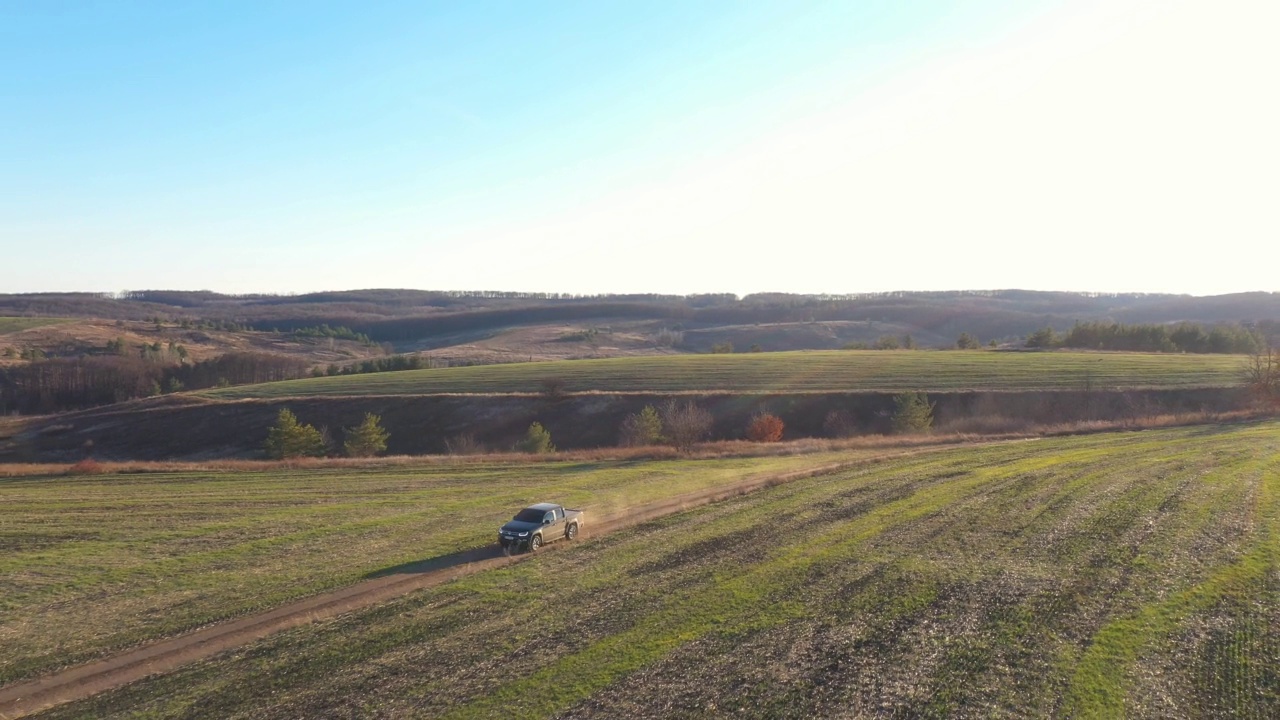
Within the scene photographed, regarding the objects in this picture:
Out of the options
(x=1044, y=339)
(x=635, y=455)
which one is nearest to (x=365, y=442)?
(x=635, y=455)

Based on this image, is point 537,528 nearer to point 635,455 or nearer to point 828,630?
point 828,630

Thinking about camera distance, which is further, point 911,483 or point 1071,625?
point 911,483

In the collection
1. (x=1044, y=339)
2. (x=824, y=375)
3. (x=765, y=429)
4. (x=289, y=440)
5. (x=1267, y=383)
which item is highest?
(x=1044, y=339)

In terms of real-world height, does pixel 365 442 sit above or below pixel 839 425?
below

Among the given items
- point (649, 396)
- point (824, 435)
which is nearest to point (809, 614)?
point (824, 435)

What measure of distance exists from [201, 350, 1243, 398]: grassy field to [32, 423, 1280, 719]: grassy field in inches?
2228

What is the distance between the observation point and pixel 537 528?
85.3 ft

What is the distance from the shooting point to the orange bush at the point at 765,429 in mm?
65875

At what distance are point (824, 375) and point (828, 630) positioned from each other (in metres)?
75.9

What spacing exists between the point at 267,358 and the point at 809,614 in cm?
14537

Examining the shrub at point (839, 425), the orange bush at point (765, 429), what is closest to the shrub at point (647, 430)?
the orange bush at point (765, 429)

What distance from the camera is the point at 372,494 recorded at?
1495 inches

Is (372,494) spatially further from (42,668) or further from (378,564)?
(42,668)

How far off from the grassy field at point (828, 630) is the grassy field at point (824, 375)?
186 ft
